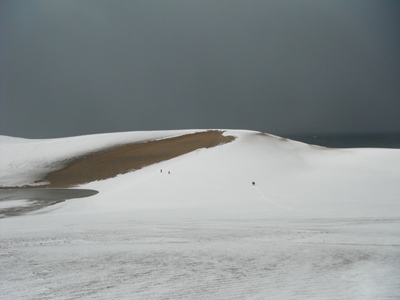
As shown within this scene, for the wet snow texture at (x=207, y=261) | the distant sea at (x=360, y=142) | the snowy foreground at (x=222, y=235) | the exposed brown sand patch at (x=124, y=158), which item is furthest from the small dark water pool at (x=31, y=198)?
the distant sea at (x=360, y=142)

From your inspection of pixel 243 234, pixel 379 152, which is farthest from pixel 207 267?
pixel 379 152

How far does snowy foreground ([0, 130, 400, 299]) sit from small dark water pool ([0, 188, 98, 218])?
1.19ft

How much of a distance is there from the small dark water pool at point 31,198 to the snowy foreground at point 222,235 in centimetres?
36

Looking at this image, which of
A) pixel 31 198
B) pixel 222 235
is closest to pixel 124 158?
pixel 31 198

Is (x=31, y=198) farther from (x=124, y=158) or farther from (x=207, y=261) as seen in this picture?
(x=207, y=261)

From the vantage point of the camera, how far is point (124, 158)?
20.7 meters

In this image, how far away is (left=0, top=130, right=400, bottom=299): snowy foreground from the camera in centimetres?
513

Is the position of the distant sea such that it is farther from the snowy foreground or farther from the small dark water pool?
the small dark water pool

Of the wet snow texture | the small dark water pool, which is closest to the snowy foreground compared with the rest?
the wet snow texture

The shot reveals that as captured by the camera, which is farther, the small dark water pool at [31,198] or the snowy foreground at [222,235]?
the small dark water pool at [31,198]

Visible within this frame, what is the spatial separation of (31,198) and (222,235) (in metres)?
9.58

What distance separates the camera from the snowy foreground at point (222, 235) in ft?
16.8

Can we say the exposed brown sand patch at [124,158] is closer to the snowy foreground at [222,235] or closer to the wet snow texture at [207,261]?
the snowy foreground at [222,235]

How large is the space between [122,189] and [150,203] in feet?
8.89
